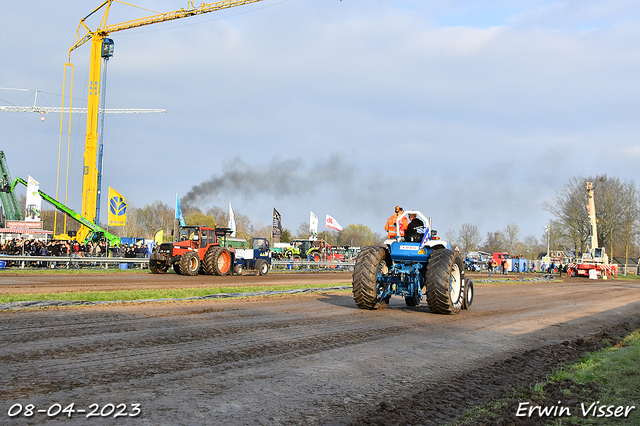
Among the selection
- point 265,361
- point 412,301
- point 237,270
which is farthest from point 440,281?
Result: point 237,270

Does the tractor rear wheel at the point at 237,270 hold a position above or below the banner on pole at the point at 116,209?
below

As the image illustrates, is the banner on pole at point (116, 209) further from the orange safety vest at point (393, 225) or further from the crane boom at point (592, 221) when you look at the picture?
the crane boom at point (592, 221)

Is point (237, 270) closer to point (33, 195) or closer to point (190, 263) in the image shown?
point (190, 263)

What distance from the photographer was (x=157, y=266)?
78.3ft

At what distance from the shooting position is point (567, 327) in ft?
31.2

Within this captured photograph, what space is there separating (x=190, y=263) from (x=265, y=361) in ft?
58.9

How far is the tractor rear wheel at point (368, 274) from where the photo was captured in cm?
1026

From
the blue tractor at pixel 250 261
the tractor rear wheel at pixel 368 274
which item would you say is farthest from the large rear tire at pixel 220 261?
the tractor rear wheel at pixel 368 274

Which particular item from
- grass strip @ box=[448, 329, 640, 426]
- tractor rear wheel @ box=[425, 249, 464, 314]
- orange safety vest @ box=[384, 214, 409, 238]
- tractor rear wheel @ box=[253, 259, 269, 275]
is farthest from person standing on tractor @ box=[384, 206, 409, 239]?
tractor rear wheel @ box=[253, 259, 269, 275]

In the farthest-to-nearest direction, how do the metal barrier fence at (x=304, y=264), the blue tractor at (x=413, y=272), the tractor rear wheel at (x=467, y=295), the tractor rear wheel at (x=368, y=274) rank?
1. the metal barrier fence at (x=304, y=264)
2. the tractor rear wheel at (x=467, y=295)
3. the tractor rear wheel at (x=368, y=274)
4. the blue tractor at (x=413, y=272)

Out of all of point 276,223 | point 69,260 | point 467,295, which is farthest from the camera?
point 276,223

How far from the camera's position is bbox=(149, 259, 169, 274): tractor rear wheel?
77.7 ft

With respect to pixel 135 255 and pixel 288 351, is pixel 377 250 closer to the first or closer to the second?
pixel 288 351

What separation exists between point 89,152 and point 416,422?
157 feet
